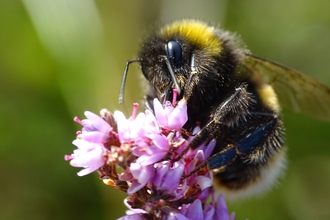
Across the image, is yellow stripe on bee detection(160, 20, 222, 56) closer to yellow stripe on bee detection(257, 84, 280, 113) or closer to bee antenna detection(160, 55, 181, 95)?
bee antenna detection(160, 55, 181, 95)

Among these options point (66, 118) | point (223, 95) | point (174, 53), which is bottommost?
point (223, 95)

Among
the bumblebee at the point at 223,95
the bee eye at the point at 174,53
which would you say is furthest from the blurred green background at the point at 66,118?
the bee eye at the point at 174,53

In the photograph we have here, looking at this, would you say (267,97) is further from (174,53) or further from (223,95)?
(174,53)

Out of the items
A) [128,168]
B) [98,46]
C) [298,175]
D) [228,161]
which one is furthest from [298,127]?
[128,168]

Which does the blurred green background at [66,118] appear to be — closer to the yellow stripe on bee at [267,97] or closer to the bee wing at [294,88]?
the bee wing at [294,88]

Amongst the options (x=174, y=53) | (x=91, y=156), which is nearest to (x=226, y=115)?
(x=174, y=53)

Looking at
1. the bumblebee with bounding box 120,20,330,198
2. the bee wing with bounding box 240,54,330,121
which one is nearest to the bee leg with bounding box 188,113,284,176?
the bumblebee with bounding box 120,20,330,198

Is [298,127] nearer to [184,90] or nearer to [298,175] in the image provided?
[298,175]
